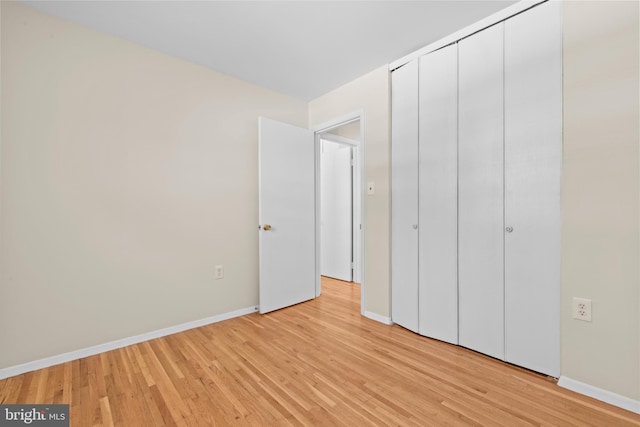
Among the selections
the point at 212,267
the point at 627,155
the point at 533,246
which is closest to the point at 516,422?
the point at 533,246

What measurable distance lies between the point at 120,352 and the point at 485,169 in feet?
9.91

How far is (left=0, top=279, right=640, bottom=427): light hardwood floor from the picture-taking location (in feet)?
4.74

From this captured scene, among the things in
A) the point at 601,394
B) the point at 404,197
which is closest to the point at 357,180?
the point at 404,197

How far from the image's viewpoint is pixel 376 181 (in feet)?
9.02

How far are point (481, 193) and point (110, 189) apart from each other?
9.15 feet

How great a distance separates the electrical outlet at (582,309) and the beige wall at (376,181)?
1.31m

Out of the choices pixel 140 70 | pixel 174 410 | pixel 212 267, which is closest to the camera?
pixel 174 410

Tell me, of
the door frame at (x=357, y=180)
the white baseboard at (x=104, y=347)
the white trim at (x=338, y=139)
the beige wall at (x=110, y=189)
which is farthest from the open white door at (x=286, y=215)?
the white baseboard at (x=104, y=347)

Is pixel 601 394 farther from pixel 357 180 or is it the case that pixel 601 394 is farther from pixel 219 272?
pixel 357 180

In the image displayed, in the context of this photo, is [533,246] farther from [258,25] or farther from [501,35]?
[258,25]

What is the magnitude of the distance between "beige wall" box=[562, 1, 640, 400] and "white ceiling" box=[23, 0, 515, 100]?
0.61 meters

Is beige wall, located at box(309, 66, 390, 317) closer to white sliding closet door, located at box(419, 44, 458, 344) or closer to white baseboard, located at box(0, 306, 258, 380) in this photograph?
white sliding closet door, located at box(419, 44, 458, 344)

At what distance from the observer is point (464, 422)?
55.2 inches

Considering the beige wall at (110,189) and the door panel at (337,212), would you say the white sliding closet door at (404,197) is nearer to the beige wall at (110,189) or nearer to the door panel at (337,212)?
the beige wall at (110,189)
